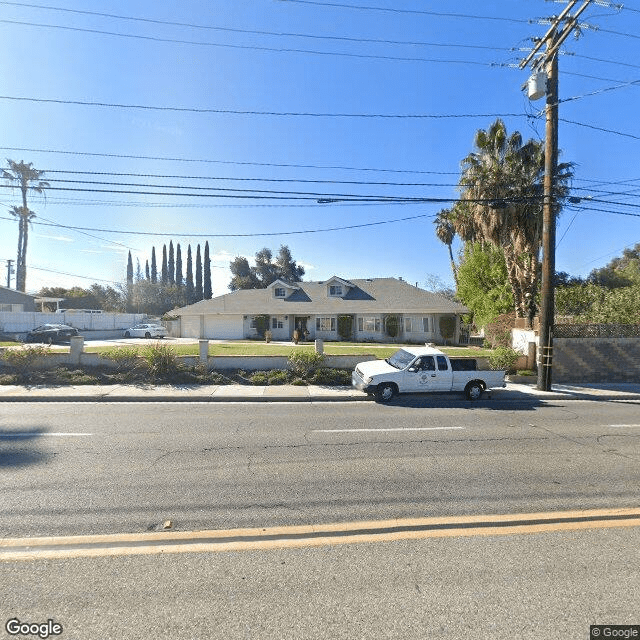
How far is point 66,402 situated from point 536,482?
1177cm

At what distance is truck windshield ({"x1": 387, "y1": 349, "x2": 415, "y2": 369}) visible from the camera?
1181cm

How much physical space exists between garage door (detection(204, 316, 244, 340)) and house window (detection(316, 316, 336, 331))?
6742 mm

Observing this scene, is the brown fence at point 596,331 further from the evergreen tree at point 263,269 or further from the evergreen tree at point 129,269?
the evergreen tree at point 129,269

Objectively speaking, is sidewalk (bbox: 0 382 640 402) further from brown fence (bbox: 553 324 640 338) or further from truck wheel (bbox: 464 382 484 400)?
brown fence (bbox: 553 324 640 338)

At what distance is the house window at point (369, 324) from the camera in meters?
30.4

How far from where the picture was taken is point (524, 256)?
22625mm

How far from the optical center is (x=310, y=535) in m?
3.94

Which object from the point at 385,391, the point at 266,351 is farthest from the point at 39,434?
the point at 266,351

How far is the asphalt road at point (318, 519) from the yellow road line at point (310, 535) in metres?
0.10

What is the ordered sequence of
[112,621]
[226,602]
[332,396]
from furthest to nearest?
1. [332,396]
2. [226,602]
3. [112,621]

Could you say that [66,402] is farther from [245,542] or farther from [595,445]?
[595,445]

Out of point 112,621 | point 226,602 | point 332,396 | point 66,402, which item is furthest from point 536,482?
point 66,402

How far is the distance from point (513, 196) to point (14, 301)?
45.8 m

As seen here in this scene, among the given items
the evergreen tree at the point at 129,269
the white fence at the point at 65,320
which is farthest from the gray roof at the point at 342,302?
the evergreen tree at the point at 129,269
